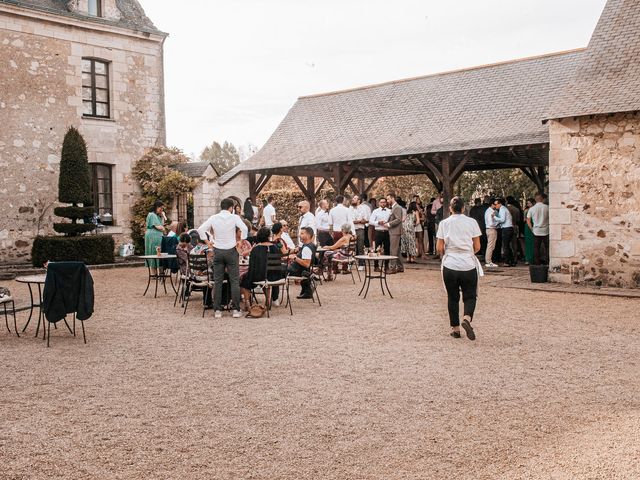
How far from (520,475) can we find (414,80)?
54.6 ft

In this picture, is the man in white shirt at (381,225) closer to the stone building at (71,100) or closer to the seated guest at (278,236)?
the seated guest at (278,236)

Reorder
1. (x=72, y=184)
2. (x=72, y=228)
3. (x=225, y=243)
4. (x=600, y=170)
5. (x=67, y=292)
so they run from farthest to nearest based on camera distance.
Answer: (x=72, y=184) → (x=72, y=228) → (x=600, y=170) → (x=225, y=243) → (x=67, y=292)

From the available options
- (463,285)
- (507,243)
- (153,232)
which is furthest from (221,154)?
(463,285)

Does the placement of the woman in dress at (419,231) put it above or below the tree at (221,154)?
below

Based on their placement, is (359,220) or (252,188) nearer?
(359,220)

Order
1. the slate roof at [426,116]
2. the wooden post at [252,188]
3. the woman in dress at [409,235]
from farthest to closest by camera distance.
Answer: the wooden post at [252,188], the woman in dress at [409,235], the slate roof at [426,116]

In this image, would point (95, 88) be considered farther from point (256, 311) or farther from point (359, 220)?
point (256, 311)

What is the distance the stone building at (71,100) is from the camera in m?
16.3

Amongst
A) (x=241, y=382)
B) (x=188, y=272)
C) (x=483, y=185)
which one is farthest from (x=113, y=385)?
(x=483, y=185)

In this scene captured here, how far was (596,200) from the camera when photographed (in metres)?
11.2

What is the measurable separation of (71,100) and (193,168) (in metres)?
3.72

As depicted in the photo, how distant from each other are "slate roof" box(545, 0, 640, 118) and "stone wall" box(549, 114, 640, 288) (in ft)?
0.99

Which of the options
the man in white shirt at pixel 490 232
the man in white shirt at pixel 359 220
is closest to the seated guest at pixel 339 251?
the man in white shirt at pixel 359 220

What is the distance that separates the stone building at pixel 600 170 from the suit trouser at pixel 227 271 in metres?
6.15
